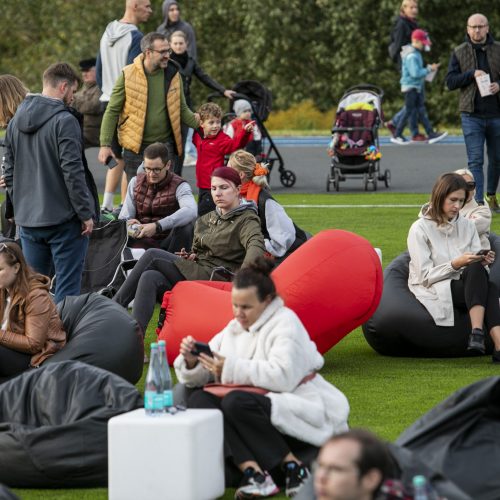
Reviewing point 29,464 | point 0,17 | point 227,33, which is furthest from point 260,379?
point 0,17

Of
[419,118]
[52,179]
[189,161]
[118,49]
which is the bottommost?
[189,161]

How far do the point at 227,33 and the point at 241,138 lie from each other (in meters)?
25.0

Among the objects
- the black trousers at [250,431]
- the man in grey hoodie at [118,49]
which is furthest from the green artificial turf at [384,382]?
the man in grey hoodie at [118,49]

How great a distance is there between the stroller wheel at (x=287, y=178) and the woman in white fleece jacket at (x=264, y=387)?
12.8 meters

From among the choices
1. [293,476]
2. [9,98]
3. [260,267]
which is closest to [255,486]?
[293,476]

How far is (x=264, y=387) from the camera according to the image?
6.48m

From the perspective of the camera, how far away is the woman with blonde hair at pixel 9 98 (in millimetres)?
9867

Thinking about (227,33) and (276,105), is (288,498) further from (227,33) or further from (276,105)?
(227,33)

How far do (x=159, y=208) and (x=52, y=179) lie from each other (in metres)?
1.69

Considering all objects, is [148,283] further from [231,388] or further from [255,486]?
[255,486]

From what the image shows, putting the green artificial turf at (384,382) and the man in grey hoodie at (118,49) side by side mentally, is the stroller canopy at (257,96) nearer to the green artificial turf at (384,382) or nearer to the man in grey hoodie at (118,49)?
the man in grey hoodie at (118,49)

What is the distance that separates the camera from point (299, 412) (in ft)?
21.0

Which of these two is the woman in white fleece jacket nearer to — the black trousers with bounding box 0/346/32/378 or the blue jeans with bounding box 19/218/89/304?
the black trousers with bounding box 0/346/32/378

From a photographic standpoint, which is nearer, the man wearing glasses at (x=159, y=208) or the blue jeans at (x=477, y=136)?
the man wearing glasses at (x=159, y=208)
